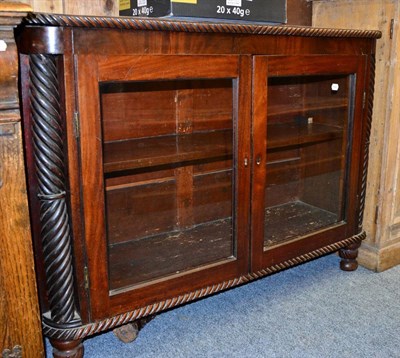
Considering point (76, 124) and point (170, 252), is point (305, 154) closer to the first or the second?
point (170, 252)

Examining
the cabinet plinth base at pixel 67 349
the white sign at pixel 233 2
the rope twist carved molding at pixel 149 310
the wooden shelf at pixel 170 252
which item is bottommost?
the cabinet plinth base at pixel 67 349

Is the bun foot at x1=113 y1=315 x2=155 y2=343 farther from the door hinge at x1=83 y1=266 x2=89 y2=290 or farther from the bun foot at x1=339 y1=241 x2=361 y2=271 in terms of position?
the bun foot at x1=339 y1=241 x2=361 y2=271

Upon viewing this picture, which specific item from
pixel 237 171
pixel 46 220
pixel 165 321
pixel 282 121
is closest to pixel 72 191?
pixel 46 220

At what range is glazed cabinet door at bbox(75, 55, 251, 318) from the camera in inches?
48.6

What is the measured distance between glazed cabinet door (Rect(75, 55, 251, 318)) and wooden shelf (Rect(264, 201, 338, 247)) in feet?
0.49

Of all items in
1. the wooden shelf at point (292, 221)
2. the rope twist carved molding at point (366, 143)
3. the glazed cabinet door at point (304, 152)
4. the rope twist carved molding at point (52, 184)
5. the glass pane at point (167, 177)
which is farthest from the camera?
the rope twist carved molding at point (366, 143)

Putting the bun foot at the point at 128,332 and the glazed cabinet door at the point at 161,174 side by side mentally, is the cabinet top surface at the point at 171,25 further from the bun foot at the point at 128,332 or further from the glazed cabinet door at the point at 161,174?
the bun foot at the point at 128,332

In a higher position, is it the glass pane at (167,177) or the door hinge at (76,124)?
the door hinge at (76,124)

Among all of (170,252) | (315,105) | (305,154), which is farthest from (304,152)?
(170,252)

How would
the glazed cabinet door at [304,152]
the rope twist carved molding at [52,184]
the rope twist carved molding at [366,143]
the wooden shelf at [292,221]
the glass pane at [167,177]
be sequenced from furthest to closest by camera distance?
the rope twist carved molding at [366,143] → the wooden shelf at [292,221] → the glazed cabinet door at [304,152] → the glass pane at [167,177] → the rope twist carved molding at [52,184]

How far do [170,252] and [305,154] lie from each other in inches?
23.1

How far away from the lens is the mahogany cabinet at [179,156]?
1.18m

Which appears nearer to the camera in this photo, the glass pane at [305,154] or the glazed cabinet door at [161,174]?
the glazed cabinet door at [161,174]

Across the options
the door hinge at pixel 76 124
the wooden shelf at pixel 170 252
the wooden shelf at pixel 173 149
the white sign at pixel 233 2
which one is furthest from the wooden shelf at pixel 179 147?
the white sign at pixel 233 2
